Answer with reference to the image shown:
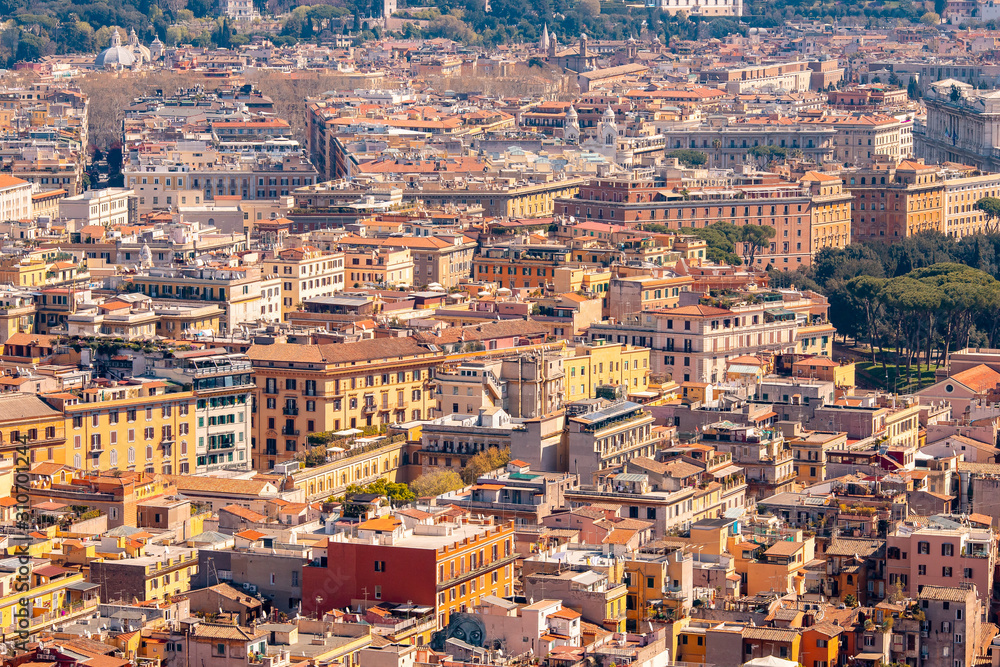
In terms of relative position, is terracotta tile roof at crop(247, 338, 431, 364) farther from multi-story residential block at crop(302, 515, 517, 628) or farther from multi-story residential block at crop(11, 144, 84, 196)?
multi-story residential block at crop(11, 144, 84, 196)

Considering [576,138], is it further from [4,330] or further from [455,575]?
[455,575]

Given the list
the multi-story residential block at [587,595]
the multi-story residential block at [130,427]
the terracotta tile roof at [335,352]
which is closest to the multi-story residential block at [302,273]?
the terracotta tile roof at [335,352]

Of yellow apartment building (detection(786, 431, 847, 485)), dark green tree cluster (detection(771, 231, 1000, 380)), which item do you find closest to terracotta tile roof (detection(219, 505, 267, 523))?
yellow apartment building (detection(786, 431, 847, 485))

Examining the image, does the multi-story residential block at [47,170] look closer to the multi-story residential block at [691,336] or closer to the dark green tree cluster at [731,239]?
the dark green tree cluster at [731,239]

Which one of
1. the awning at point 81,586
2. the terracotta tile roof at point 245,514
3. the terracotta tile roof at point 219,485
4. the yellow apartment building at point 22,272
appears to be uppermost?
the yellow apartment building at point 22,272

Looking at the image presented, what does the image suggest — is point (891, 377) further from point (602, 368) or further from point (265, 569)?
point (265, 569)

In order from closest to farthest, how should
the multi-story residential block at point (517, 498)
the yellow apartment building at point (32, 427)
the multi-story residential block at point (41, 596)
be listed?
the multi-story residential block at point (41, 596) < the multi-story residential block at point (517, 498) < the yellow apartment building at point (32, 427)

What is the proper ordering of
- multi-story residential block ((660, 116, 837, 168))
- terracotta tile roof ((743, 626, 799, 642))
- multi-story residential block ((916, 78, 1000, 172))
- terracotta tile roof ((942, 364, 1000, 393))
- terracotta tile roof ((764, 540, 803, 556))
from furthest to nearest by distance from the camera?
multi-story residential block ((916, 78, 1000, 172)) < multi-story residential block ((660, 116, 837, 168)) < terracotta tile roof ((942, 364, 1000, 393)) < terracotta tile roof ((764, 540, 803, 556)) < terracotta tile roof ((743, 626, 799, 642))
